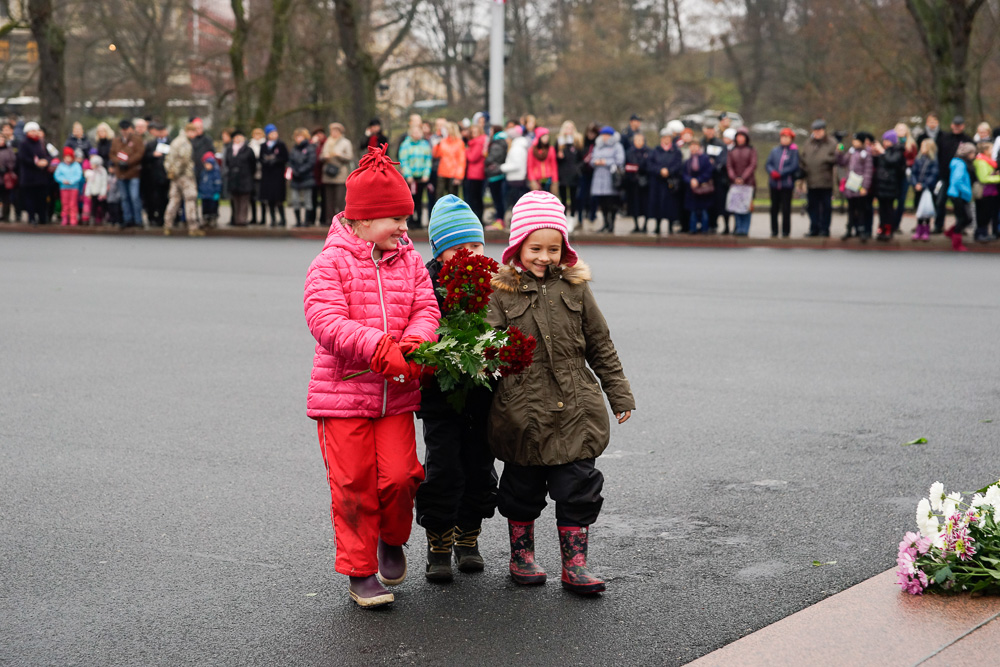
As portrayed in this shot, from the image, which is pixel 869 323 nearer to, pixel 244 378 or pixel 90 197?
pixel 244 378

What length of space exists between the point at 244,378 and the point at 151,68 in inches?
1957

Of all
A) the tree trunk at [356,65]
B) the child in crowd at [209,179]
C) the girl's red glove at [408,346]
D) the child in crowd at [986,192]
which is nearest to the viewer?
the girl's red glove at [408,346]

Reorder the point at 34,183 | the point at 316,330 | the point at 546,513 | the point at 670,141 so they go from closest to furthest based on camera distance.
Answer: the point at 316,330 → the point at 546,513 → the point at 670,141 → the point at 34,183

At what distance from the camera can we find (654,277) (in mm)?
15789

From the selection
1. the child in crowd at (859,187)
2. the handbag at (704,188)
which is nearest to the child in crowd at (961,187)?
the child in crowd at (859,187)

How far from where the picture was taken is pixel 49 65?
3212 centimetres

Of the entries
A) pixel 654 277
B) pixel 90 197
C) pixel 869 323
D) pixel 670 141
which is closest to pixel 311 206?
pixel 90 197

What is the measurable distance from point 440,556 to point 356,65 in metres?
27.1

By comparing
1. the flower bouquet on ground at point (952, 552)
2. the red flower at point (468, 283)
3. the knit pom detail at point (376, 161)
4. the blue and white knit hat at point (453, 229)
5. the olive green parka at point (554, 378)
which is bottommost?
the flower bouquet on ground at point (952, 552)

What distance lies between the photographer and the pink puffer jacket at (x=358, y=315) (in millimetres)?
4141

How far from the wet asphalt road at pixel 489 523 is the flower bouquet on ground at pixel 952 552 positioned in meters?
0.37

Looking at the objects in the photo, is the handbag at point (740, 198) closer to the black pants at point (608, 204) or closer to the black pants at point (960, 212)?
the black pants at point (608, 204)

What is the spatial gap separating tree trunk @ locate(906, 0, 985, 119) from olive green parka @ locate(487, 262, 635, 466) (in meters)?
23.2

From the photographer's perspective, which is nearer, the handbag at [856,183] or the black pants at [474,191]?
the handbag at [856,183]
